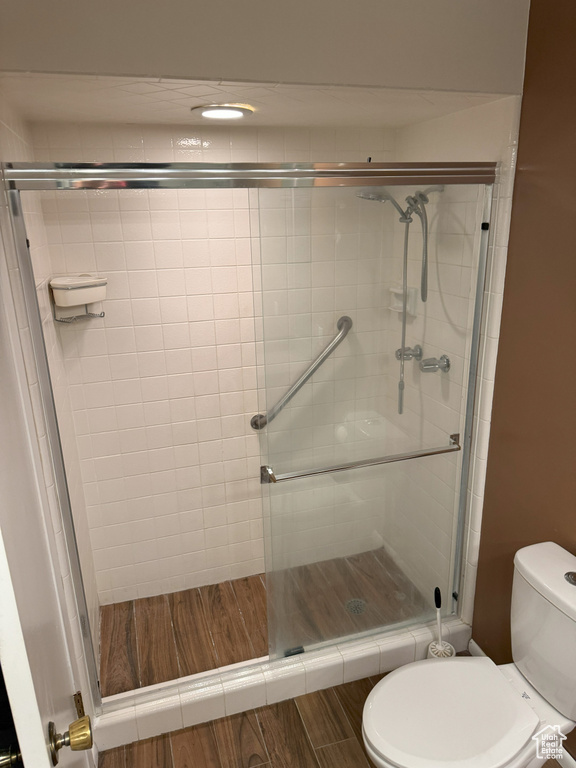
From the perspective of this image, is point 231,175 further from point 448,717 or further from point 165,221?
point 448,717

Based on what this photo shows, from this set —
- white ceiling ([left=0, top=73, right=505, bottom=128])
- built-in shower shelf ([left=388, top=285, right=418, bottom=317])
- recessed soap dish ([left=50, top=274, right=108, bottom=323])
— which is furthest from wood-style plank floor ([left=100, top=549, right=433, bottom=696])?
white ceiling ([left=0, top=73, right=505, bottom=128])

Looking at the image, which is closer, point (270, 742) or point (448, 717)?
point (448, 717)

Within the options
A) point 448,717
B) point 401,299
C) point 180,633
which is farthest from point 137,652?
point 401,299

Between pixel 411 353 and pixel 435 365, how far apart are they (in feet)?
0.37

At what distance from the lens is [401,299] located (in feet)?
6.29

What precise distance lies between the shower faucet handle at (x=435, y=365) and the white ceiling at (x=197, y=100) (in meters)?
0.85

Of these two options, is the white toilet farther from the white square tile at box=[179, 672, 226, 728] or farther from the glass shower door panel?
the white square tile at box=[179, 672, 226, 728]

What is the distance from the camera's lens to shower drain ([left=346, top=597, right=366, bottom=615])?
85.2 inches

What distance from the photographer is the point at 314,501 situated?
6.59 feet

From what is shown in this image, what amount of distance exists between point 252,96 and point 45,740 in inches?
61.8

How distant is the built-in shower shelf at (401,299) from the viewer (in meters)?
1.90

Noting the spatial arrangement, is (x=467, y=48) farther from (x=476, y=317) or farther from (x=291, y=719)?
(x=291, y=719)

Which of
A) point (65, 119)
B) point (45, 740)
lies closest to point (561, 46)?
point (65, 119)

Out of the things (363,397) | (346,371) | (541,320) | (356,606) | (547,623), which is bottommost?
(356,606)
